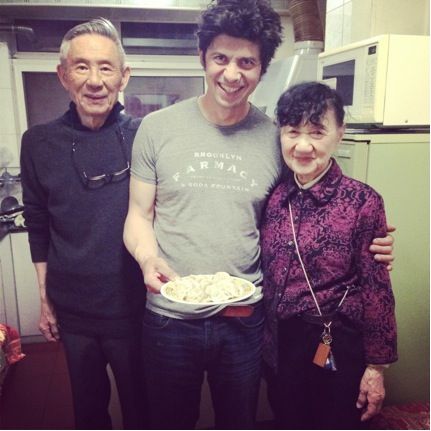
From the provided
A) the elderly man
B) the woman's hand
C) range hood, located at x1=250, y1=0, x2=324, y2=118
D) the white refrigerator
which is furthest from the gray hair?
range hood, located at x1=250, y1=0, x2=324, y2=118

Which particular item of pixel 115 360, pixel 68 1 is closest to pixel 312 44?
pixel 68 1

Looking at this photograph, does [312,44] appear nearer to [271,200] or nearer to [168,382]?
[271,200]

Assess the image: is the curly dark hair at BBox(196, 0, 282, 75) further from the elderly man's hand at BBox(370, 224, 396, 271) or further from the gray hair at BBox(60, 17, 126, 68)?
the elderly man's hand at BBox(370, 224, 396, 271)

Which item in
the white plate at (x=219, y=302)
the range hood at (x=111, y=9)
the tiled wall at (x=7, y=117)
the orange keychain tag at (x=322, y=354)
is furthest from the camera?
the tiled wall at (x=7, y=117)

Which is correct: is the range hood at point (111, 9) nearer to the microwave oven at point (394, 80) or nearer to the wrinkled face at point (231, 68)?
the microwave oven at point (394, 80)

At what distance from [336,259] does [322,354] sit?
0.58ft

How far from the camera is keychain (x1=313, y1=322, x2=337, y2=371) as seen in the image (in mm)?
781

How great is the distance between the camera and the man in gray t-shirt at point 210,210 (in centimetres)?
75

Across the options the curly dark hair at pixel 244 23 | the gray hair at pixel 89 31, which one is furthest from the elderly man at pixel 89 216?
the curly dark hair at pixel 244 23

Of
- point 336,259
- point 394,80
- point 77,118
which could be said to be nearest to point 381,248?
point 336,259

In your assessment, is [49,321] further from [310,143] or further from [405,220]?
[405,220]

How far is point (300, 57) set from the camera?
1.76 metres

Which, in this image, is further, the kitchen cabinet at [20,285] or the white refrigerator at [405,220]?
the kitchen cabinet at [20,285]

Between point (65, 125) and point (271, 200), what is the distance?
18.4 inches
